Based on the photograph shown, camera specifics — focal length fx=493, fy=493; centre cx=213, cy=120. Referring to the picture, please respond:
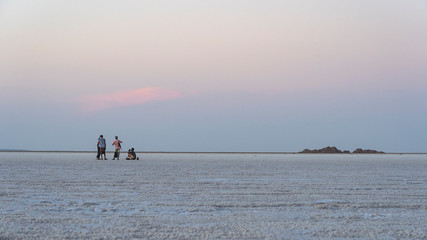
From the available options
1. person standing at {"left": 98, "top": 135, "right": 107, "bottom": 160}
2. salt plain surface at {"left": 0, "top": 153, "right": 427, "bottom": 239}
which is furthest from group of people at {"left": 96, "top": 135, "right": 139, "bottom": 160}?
salt plain surface at {"left": 0, "top": 153, "right": 427, "bottom": 239}

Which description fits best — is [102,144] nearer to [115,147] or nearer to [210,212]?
[115,147]

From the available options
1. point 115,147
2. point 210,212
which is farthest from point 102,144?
point 210,212

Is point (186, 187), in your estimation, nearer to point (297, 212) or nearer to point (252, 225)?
point (297, 212)

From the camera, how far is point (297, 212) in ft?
24.4

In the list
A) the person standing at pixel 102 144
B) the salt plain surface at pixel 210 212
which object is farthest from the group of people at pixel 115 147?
the salt plain surface at pixel 210 212

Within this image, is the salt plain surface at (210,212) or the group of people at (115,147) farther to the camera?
the group of people at (115,147)

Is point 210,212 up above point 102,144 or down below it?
below

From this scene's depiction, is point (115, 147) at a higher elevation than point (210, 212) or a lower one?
higher

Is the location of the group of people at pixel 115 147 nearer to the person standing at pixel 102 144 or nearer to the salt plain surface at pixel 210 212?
the person standing at pixel 102 144

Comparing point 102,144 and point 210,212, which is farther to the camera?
point 102,144

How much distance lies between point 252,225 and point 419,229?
6.74ft

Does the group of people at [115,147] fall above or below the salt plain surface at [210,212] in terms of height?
above

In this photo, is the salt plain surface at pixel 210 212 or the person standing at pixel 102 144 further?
the person standing at pixel 102 144

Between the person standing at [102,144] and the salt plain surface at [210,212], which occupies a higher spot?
the person standing at [102,144]
